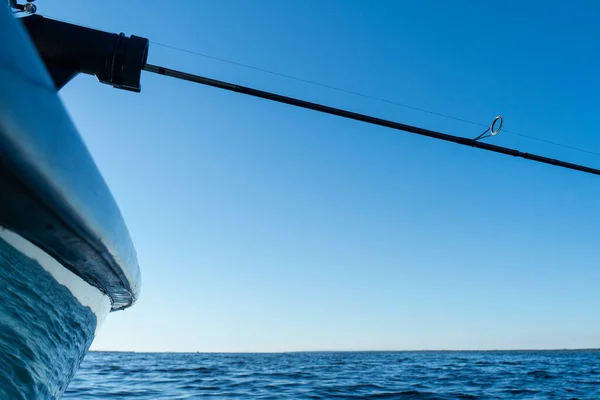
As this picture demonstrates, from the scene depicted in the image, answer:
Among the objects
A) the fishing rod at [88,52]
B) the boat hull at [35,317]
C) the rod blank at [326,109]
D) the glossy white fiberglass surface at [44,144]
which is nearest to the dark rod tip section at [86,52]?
the fishing rod at [88,52]

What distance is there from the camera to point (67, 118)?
3.15 ft

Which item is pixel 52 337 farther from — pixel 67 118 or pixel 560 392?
pixel 560 392

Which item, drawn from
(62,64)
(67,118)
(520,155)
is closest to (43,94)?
(67,118)

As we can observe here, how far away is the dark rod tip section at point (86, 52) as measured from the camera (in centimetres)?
174

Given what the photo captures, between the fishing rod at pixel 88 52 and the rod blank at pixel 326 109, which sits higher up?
the rod blank at pixel 326 109

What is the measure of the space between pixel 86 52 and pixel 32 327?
1.27 m

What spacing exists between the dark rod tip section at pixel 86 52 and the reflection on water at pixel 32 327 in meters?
1.06

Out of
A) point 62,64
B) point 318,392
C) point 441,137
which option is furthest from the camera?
point 318,392

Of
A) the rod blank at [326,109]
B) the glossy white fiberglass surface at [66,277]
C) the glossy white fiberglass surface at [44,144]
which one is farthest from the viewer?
the rod blank at [326,109]

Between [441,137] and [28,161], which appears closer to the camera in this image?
[28,161]

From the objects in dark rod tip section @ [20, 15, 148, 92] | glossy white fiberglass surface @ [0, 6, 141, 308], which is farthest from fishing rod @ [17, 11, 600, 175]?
glossy white fiberglass surface @ [0, 6, 141, 308]

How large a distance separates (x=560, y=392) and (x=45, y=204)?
17.4 metres

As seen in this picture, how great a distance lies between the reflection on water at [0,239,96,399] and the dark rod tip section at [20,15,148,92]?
41.9 inches

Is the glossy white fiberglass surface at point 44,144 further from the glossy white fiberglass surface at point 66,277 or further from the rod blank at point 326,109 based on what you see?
the rod blank at point 326,109
